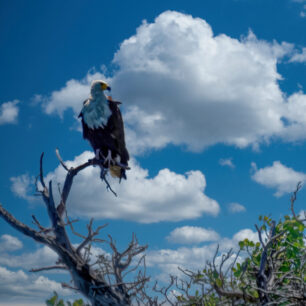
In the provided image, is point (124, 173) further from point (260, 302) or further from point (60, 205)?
point (260, 302)

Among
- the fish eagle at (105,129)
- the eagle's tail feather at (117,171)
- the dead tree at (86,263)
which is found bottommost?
the dead tree at (86,263)

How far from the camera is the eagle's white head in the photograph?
22.8 ft

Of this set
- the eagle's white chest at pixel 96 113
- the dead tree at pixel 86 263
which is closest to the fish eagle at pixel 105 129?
the eagle's white chest at pixel 96 113

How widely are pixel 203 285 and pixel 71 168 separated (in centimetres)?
231

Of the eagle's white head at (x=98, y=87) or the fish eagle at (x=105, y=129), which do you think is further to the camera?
the eagle's white head at (x=98, y=87)

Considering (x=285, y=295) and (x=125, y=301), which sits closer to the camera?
(x=285, y=295)

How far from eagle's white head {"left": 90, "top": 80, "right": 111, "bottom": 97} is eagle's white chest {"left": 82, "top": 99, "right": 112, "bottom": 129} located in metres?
0.15

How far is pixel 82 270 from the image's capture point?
434 cm

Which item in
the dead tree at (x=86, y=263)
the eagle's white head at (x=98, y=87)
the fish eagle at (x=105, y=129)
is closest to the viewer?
the dead tree at (x=86, y=263)

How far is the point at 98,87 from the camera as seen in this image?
7020 millimetres

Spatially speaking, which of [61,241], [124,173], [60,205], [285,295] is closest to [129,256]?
[61,241]

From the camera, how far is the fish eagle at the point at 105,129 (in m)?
6.70

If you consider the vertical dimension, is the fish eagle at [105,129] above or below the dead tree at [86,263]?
above

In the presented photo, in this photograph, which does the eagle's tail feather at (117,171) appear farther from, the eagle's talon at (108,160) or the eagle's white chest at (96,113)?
the eagle's white chest at (96,113)
